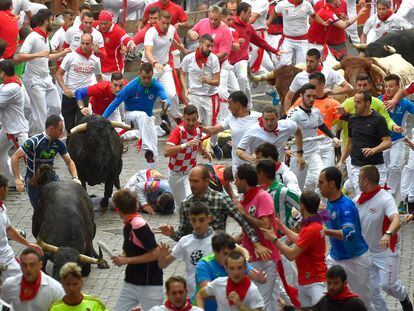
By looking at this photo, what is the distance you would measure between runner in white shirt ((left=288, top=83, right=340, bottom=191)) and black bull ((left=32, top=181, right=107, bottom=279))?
2.96 meters

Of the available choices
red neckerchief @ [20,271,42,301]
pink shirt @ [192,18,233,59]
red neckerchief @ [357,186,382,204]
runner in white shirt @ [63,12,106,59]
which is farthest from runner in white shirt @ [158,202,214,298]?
pink shirt @ [192,18,233,59]

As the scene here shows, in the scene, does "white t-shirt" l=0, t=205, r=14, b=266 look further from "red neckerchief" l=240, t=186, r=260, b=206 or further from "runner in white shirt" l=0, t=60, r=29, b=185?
"runner in white shirt" l=0, t=60, r=29, b=185

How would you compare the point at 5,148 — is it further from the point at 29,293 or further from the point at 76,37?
the point at 29,293

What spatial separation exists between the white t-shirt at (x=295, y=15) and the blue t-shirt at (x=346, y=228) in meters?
11.9

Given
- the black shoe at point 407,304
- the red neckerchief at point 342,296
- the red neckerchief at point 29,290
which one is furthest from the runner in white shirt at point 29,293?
the black shoe at point 407,304

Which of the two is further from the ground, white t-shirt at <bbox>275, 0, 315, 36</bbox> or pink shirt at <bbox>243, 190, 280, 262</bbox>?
pink shirt at <bbox>243, 190, 280, 262</bbox>

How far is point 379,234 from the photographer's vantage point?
629 inches

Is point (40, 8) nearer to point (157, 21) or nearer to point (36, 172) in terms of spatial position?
point (157, 21)

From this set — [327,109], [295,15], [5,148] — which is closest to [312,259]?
[327,109]

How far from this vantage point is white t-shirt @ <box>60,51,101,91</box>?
23734mm

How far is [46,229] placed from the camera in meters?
17.3

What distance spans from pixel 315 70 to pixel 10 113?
4.33 m

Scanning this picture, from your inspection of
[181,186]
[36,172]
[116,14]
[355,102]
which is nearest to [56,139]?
[36,172]

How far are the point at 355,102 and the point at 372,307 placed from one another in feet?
11.5
